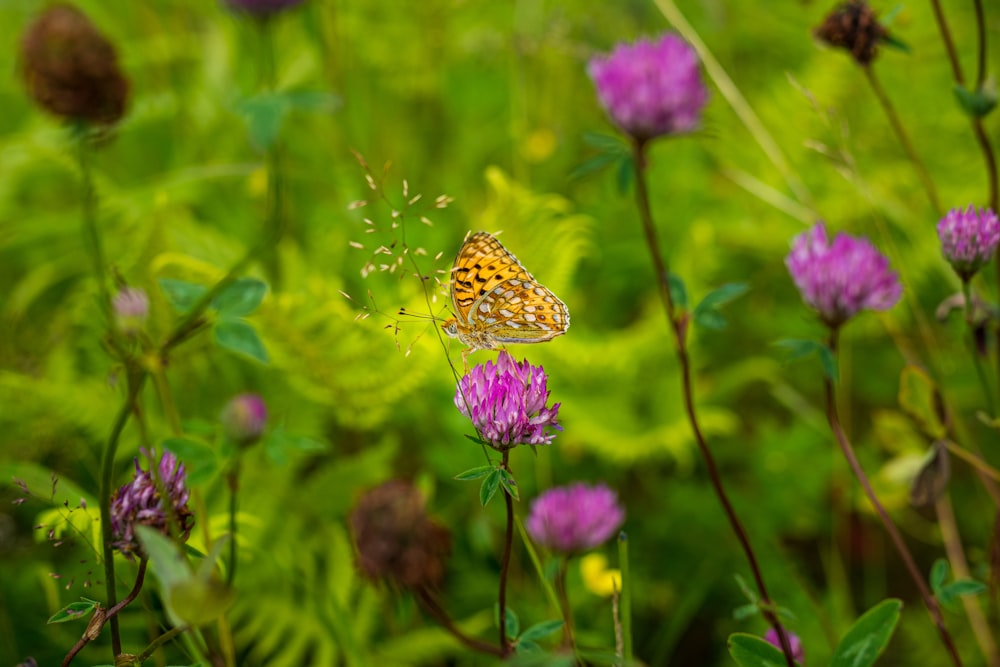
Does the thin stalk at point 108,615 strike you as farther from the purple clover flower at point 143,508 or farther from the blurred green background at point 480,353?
the blurred green background at point 480,353

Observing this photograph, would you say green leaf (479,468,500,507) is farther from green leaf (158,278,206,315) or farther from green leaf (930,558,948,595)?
green leaf (930,558,948,595)

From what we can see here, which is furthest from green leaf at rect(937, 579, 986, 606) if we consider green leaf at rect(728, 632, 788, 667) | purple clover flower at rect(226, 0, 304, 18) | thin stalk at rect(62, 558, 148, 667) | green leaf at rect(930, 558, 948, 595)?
purple clover flower at rect(226, 0, 304, 18)

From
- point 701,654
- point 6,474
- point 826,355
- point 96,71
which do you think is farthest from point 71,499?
point 701,654

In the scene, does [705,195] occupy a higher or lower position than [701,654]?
higher

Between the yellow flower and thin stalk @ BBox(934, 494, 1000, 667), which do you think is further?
the yellow flower

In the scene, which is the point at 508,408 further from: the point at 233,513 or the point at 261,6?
the point at 261,6

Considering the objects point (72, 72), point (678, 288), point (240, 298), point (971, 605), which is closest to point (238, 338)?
point (240, 298)

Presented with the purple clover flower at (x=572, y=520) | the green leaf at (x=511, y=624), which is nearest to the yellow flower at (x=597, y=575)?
the purple clover flower at (x=572, y=520)

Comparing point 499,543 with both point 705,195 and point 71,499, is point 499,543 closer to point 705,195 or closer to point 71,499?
point 71,499
